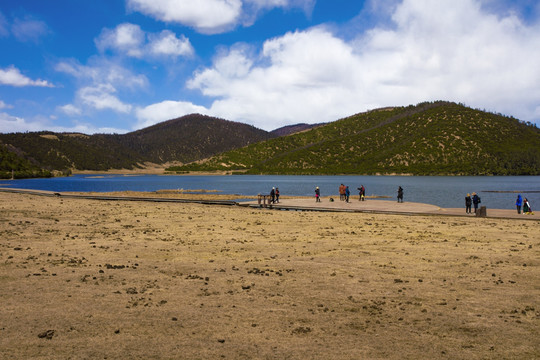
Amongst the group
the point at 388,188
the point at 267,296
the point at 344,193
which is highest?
the point at 344,193

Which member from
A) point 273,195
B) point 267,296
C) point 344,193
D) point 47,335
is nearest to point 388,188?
point 344,193

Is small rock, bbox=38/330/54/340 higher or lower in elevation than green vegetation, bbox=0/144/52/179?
lower

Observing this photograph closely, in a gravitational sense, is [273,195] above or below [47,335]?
above

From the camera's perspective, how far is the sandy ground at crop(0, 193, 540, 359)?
7.91 metres

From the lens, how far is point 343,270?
13992 mm

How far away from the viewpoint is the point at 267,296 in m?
11.0

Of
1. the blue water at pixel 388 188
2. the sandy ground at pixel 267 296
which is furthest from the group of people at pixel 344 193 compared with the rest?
the sandy ground at pixel 267 296

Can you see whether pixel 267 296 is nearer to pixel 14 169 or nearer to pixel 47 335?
pixel 47 335

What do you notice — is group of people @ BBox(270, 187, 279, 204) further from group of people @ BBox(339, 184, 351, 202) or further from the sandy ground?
the sandy ground

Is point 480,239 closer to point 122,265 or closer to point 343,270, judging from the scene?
point 343,270

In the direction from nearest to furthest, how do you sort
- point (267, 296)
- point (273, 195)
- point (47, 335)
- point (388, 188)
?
point (47, 335) < point (267, 296) < point (273, 195) < point (388, 188)

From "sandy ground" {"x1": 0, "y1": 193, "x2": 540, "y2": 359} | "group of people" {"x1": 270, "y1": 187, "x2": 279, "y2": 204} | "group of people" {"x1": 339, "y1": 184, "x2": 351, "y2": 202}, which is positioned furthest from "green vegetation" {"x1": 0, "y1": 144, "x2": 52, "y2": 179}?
"sandy ground" {"x1": 0, "y1": 193, "x2": 540, "y2": 359}

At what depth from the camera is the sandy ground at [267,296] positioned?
7906 millimetres

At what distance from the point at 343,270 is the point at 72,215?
23.0 metres
